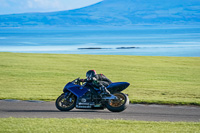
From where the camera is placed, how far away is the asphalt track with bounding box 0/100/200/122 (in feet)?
38.7

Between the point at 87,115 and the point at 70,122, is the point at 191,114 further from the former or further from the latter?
the point at 70,122

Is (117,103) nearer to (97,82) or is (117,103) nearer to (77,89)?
(97,82)

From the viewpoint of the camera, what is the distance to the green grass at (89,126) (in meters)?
9.20

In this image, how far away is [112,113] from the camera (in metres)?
12.3

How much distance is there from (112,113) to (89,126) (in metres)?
2.70

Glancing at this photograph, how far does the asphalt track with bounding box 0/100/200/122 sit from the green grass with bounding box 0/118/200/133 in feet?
3.90

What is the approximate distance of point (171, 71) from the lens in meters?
29.9

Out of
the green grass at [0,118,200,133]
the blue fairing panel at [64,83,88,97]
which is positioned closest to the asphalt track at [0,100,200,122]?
the blue fairing panel at [64,83,88,97]

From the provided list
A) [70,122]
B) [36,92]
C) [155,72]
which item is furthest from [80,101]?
[155,72]

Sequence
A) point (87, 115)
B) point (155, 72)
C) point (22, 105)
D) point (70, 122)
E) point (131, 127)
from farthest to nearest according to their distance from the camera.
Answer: point (155, 72)
point (22, 105)
point (87, 115)
point (70, 122)
point (131, 127)

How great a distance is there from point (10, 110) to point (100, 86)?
360 cm

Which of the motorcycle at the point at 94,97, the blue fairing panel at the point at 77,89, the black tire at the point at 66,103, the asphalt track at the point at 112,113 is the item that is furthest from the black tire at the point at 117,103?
the black tire at the point at 66,103

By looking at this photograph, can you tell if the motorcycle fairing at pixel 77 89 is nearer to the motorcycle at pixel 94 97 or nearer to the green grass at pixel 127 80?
the motorcycle at pixel 94 97

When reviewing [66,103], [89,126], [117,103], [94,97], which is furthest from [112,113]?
[89,126]
